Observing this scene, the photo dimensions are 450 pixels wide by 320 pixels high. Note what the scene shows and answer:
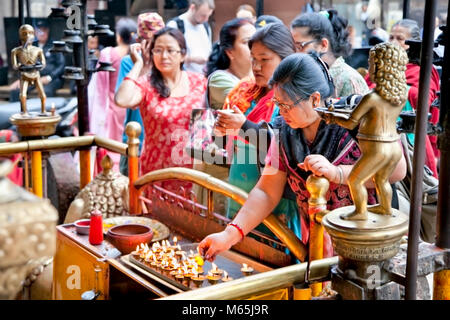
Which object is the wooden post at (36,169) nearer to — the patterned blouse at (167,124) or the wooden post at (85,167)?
the wooden post at (85,167)

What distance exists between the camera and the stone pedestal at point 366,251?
3.37ft

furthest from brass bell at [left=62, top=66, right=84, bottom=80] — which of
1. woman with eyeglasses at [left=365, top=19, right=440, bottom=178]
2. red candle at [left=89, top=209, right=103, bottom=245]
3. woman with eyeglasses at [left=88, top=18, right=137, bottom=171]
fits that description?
woman with eyeglasses at [left=365, top=19, right=440, bottom=178]

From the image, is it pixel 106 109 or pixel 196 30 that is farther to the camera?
pixel 106 109

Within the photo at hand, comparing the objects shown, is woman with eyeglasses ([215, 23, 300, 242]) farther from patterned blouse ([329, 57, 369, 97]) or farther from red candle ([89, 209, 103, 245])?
red candle ([89, 209, 103, 245])


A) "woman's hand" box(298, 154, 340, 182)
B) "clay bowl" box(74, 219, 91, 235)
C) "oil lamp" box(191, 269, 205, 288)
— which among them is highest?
"woman's hand" box(298, 154, 340, 182)

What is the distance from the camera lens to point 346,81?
2.12 m

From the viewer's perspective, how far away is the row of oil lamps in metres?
1.65

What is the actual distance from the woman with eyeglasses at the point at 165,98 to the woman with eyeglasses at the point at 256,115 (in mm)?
497

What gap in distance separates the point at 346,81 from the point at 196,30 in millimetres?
1741

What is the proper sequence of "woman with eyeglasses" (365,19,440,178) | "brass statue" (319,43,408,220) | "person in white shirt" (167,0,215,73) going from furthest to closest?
"person in white shirt" (167,0,215,73)
"woman with eyeglasses" (365,19,440,178)
"brass statue" (319,43,408,220)

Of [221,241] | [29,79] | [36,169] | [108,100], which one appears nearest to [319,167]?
[221,241]

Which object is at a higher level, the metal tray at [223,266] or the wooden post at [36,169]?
the wooden post at [36,169]

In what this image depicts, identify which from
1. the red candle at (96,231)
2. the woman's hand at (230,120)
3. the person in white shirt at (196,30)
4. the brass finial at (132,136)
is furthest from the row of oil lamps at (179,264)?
the person in white shirt at (196,30)

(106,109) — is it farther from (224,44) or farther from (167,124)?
(224,44)
